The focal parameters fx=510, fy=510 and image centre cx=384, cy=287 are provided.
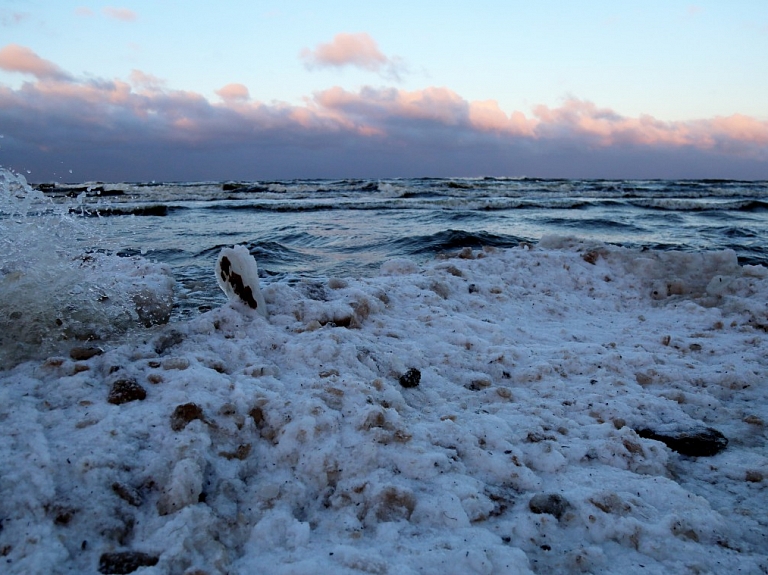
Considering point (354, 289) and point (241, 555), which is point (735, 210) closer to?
point (354, 289)

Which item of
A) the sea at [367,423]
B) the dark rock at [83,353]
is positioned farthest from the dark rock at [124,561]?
the dark rock at [83,353]

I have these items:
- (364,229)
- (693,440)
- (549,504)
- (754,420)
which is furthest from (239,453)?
(364,229)

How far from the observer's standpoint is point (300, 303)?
3.49 meters

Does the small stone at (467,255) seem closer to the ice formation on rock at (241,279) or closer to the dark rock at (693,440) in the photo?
the ice formation on rock at (241,279)

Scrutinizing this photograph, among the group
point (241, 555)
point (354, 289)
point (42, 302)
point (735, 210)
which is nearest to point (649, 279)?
point (354, 289)

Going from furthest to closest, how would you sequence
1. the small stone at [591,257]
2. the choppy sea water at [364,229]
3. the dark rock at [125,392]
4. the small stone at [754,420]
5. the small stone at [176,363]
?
the choppy sea water at [364,229], the small stone at [591,257], the small stone at [754,420], the small stone at [176,363], the dark rock at [125,392]

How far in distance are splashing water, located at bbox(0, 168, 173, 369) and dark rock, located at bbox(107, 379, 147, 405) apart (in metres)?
0.66

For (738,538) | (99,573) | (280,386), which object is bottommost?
(738,538)

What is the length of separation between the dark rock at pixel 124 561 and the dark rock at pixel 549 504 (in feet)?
4.34

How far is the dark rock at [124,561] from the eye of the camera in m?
1.52

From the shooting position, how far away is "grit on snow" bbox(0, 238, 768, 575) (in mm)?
1674

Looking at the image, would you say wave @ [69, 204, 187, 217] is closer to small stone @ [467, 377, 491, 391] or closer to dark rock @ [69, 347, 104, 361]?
dark rock @ [69, 347, 104, 361]

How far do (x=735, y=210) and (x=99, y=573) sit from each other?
22.3 metres

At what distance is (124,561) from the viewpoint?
1543mm
